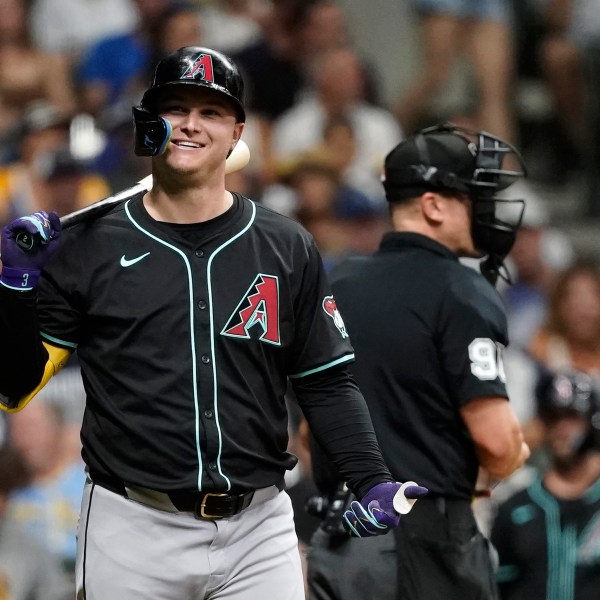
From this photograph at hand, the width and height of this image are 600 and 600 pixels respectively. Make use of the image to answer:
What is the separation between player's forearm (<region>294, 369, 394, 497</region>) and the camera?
3.18 metres

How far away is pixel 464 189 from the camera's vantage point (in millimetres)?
4004

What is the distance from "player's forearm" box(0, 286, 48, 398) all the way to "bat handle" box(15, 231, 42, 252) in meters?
0.10

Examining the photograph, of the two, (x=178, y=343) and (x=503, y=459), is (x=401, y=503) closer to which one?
(x=178, y=343)

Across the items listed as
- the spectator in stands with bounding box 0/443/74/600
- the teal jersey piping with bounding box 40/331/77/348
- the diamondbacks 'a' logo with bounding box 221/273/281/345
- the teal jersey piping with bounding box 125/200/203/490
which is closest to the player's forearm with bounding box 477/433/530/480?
the diamondbacks 'a' logo with bounding box 221/273/281/345

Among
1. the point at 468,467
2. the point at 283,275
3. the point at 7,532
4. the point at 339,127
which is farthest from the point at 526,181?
the point at 283,275

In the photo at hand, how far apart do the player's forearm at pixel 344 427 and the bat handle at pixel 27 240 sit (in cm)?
77

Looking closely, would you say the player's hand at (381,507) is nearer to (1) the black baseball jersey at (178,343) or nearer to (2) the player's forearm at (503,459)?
(1) the black baseball jersey at (178,343)

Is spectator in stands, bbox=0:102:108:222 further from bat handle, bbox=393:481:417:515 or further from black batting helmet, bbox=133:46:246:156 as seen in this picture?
bat handle, bbox=393:481:417:515

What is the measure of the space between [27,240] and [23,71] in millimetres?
4826

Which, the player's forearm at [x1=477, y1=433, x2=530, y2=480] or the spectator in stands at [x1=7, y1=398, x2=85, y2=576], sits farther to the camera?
the spectator in stands at [x1=7, y1=398, x2=85, y2=576]

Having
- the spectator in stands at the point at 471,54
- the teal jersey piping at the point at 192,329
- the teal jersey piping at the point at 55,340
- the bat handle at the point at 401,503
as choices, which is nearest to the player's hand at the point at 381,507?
the bat handle at the point at 401,503

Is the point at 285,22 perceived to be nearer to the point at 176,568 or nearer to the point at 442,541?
the point at 442,541

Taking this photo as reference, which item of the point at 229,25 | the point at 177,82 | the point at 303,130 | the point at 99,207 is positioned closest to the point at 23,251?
the point at 99,207

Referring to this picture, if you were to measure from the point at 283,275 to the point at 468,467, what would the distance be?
0.97 m
